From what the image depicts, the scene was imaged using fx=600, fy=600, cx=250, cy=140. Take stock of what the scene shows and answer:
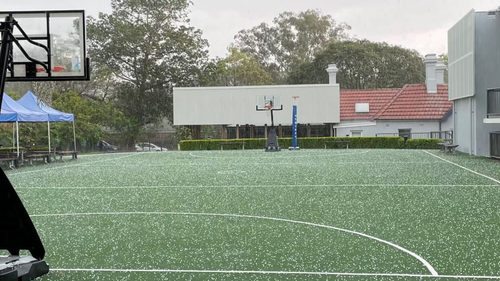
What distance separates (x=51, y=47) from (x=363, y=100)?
37120mm

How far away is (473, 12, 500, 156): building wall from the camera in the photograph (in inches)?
947

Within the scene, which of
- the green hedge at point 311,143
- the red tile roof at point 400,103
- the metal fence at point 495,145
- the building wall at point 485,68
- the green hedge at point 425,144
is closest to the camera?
the metal fence at point 495,145

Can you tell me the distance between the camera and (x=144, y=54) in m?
49.7

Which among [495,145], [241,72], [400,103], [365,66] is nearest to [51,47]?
[495,145]

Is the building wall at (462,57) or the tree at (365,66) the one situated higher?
the tree at (365,66)

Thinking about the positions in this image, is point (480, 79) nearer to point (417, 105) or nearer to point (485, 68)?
point (485, 68)

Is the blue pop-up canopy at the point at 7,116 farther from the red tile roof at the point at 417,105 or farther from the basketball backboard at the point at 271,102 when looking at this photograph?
the red tile roof at the point at 417,105

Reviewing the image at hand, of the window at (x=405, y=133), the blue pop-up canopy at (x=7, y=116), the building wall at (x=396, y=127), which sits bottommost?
the window at (x=405, y=133)

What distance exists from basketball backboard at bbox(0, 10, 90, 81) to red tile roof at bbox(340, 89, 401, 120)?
34796 mm

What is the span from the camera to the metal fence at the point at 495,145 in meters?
22.9

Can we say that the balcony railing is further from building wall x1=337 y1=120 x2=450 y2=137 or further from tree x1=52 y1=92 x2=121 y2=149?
tree x1=52 y1=92 x2=121 y2=149

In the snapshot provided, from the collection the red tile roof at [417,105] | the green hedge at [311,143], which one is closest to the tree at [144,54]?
the green hedge at [311,143]

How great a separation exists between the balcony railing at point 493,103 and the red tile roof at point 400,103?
15.7m

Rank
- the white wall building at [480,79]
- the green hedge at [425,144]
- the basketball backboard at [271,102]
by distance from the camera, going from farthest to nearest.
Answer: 1. the basketball backboard at [271,102]
2. the green hedge at [425,144]
3. the white wall building at [480,79]
